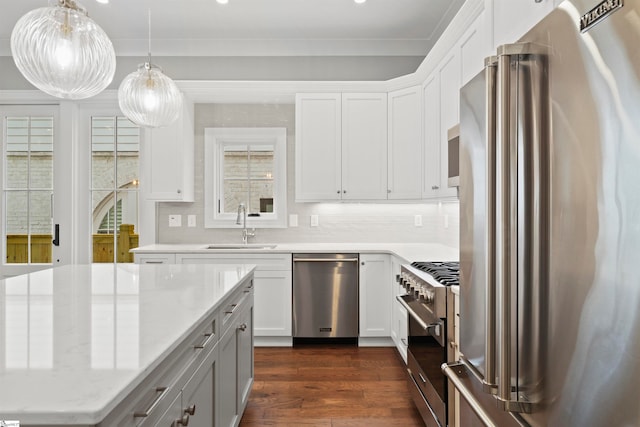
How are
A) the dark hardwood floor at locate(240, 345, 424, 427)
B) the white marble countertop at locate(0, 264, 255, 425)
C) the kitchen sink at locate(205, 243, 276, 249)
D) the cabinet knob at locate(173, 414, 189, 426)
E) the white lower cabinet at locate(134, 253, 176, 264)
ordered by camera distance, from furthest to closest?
the kitchen sink at locate(205, 243, 276, 249), the white lower cabinet at locate(134, 253, 176, 264), the dark hardwood floor at locate(240, 345, 424, 427), the cabinet knob at locate(173, 414, 189, 426), the white marble countertop at locate(0, 264, 255, 425)

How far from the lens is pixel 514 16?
46.4 inches

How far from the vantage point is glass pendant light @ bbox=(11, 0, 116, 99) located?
5.86 feet

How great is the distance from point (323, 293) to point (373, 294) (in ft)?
1.47

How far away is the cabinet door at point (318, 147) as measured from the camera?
3945 mm

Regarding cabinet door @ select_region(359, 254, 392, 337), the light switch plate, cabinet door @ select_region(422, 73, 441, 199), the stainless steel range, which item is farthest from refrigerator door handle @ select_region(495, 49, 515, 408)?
the light switch plate

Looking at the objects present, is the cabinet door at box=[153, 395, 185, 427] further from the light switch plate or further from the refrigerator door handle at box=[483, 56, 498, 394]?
the light switch plate

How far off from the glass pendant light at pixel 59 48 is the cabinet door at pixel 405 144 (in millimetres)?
2579

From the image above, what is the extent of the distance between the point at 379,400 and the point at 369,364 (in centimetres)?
64

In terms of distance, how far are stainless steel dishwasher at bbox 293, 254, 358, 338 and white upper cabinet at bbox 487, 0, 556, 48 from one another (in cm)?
264

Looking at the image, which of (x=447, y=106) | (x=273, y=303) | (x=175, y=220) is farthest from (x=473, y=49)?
(x=175, y=220)

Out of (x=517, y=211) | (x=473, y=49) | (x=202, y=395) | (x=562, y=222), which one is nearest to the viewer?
(x=562, y=222)

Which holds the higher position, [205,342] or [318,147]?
[318,147]

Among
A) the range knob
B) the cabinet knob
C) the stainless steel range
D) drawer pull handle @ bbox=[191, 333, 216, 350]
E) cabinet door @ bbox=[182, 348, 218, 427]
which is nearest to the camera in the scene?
the cabinet knob

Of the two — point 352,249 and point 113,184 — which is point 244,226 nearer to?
point 352,249
